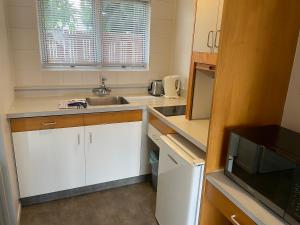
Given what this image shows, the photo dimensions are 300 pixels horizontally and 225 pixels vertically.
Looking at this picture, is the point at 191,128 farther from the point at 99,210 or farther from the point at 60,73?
the point at 60,73

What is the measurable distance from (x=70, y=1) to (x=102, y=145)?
1.49 metres

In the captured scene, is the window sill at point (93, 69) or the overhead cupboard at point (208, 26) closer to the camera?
the overhead cupboard at point (208, 26)

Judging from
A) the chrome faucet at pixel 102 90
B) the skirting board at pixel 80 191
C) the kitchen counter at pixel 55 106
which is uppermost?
the chrome faucet at pixel 102 90

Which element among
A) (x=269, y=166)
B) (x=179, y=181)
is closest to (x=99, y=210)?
(x=179, y=181)

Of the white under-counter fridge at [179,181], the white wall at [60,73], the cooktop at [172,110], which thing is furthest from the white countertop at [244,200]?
the white wall at [60,73]

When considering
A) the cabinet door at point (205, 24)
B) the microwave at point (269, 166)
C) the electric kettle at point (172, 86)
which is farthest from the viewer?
the electric kettle at point (172, 86)

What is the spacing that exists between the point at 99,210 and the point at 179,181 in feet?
3.24

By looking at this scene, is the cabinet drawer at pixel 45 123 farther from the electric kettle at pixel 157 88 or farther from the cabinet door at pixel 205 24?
the cabinet door at pixel 205 24

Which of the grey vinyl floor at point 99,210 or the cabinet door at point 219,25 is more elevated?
the cabinet door at point 219,25

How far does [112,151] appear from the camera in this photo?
2.24 m

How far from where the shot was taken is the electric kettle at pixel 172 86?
254 centimetres

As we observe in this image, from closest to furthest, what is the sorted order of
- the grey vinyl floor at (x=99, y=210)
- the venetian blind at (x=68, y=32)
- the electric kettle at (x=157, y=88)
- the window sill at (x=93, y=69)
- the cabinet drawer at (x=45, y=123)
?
the cabinet drawer at (x=45, y=123), the grey vinyl floor at (x=99, y=210), the venetian blind at (x=68, y=32), the window sill at (x=93, y=69), the electric kettle at (x=157, y=88)

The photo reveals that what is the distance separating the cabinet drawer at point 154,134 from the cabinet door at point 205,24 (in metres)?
0.81

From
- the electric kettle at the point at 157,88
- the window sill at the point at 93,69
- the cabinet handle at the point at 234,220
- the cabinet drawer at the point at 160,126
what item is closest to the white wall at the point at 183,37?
the electric kettle at the point at 157,88
